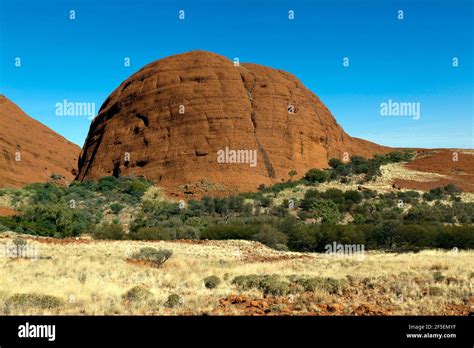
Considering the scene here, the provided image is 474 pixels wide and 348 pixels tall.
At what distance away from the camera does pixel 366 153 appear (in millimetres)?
75188

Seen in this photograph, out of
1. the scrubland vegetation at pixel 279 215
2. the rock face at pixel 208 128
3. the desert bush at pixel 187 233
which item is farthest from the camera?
the rock face at pixel 208 128

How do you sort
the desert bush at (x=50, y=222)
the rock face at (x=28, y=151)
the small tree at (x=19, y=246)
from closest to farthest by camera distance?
the small tree at (x=19, y=246) < the desert bush at (x=50, y=222) < the rock face at (x=28, y=151)

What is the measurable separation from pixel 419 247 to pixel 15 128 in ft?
239

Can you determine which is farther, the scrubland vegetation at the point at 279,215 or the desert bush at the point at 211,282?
the scrubland vegetation at the point at 279,215

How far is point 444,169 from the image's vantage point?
55438 mm

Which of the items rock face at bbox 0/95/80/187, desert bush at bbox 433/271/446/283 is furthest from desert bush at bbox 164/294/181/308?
rock face at bbox 0/95/80/187

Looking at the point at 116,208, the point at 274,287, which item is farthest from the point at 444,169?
the point at 274,287

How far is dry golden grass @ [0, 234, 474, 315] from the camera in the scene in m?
8.92

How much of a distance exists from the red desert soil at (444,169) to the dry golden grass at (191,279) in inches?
1220

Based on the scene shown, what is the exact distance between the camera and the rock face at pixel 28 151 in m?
66.6

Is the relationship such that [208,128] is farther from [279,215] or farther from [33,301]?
[33,301]

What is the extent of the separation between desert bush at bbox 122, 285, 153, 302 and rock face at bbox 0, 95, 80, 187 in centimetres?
5704

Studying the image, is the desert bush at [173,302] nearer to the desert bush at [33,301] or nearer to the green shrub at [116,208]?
the desert bush at [33,301]

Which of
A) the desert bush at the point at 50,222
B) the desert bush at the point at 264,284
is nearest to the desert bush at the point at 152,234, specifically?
the desert bush at the point at 50,222
